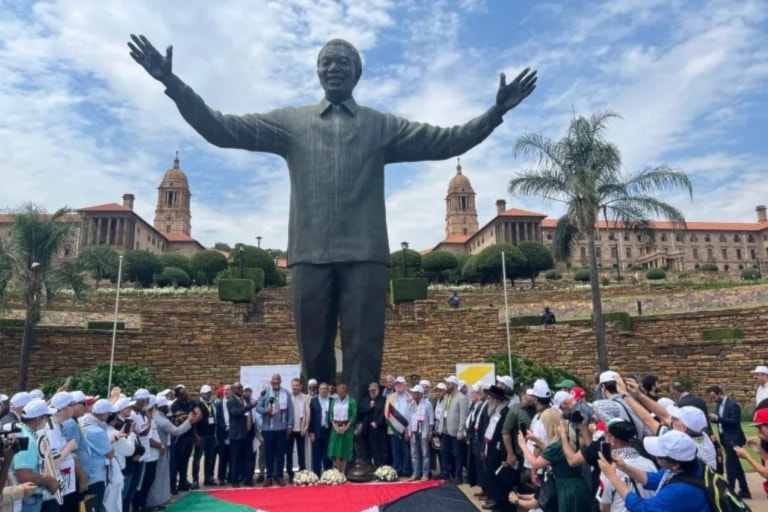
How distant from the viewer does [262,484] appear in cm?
735

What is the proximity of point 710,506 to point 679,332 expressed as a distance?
19776mm

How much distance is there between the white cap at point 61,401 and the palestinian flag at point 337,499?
1887 millimetres

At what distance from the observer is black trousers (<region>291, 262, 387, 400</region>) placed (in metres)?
6.29

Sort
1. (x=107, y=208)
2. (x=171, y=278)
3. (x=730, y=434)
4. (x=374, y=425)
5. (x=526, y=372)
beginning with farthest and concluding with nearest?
(x=107, y=208) < (x=171, y=278) < (x=526, y=372) < (x=374, y=425) < (x=730, y=434)

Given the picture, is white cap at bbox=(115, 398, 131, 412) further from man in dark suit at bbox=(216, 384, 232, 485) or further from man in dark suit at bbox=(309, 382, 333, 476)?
man in dark suit at bbox=(216, 384, 232, 485)

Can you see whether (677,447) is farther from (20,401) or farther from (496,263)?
(496,263)

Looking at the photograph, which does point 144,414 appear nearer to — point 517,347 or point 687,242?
point 517,347

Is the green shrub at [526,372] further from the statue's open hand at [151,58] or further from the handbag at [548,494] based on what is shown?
the statue's open hand at [151,58]

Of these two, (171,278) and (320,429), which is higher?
(171,278)

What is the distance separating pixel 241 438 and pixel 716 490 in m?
6.23

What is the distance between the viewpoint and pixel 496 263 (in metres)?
39.8

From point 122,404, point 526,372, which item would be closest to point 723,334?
point 526,372

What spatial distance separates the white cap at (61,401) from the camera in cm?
448

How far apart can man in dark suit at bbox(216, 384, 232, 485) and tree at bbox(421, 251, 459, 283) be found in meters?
37.5
